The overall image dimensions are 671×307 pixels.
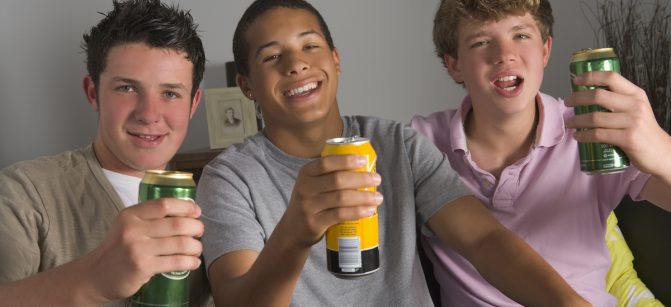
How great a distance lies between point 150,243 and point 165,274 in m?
0.08

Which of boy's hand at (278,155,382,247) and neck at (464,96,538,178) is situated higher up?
boy's hand at (278,155,382,247)

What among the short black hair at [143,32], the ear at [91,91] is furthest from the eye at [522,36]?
the ear at [91,91]

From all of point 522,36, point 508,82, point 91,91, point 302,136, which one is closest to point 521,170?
point 508,82

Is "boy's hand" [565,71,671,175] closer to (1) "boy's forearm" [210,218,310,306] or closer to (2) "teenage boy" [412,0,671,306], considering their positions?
(2) "teenage boy" [412,0,671,306]

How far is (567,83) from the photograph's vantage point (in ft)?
9.42

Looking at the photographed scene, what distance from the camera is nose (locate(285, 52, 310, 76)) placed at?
144 cm

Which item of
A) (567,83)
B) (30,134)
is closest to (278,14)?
(30,134)

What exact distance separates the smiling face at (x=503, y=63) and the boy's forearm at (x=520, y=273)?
1.17 ft

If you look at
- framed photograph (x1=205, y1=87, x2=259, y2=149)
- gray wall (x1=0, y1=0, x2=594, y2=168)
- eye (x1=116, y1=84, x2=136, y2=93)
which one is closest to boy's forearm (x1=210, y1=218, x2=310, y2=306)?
eye (x1=116, y1=84, x2=136, y2=93)

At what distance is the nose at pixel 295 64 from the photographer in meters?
1.44

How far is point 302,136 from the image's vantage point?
4.91 ft

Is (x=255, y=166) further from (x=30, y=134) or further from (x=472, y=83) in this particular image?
(x=30, y=134)

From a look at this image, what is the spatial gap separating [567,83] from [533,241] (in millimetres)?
1467

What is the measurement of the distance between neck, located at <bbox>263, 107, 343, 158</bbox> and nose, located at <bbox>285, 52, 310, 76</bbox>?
0.11 meters
